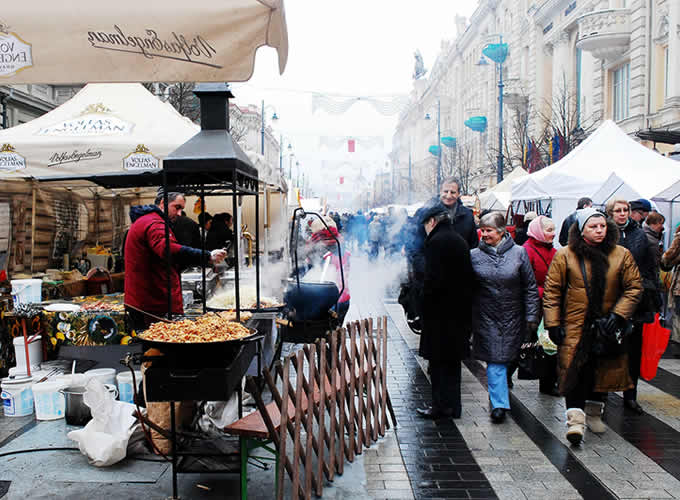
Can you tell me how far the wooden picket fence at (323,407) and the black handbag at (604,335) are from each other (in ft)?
5.72

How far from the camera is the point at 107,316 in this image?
262 inches

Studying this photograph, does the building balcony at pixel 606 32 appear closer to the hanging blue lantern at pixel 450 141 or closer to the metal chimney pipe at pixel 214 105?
the metal chimney pipe at pixel 214 105

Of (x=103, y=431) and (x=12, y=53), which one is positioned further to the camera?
(x=103, y=431)

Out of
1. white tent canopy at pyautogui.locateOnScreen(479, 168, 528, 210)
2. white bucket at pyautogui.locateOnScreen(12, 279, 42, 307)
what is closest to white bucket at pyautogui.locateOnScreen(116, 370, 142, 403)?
white bucket at pyautogui.locateOnScreen(12, 279, 42, 307)

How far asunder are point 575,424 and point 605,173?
283 inches

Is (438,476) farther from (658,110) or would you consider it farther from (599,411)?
(658,110)

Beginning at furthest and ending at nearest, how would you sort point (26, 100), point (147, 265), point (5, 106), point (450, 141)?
point (450, 141) < point (26, 100) < point (5, 106) < point (147, 265)

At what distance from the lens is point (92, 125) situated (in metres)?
8.41

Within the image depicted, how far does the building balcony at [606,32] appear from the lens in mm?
23922

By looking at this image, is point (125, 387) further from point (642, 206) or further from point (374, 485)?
point (642, 206)

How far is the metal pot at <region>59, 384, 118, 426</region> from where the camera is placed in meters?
5.58

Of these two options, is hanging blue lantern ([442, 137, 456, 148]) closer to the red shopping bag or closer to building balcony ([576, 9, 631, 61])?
building balcony ([576, 9, 631, 61])

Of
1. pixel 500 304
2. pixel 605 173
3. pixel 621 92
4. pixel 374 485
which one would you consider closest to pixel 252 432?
pixel 374 485

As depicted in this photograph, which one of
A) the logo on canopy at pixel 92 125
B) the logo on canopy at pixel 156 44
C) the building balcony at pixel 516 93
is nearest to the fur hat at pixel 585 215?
the logo on canopy at pixel 156 44
